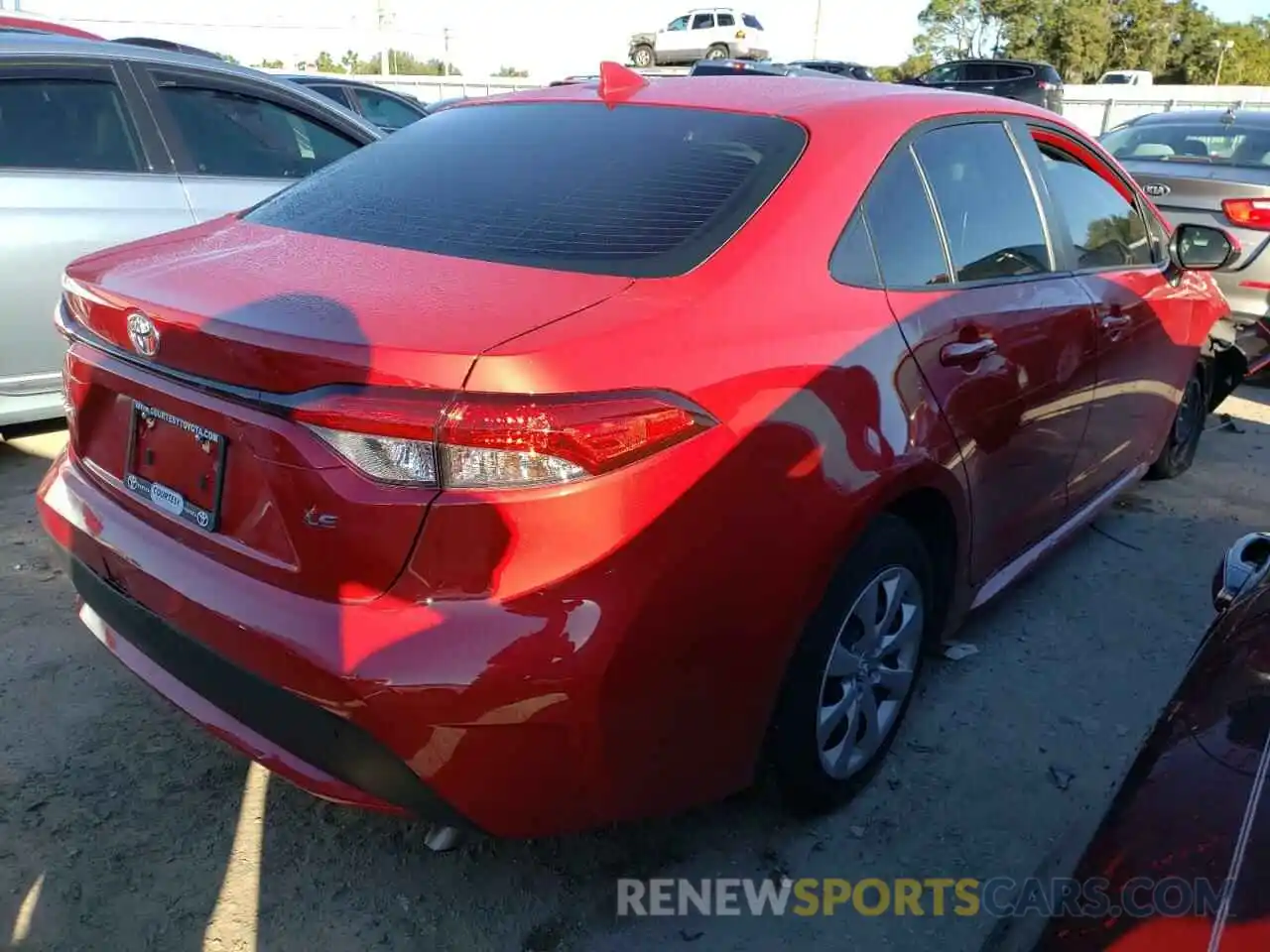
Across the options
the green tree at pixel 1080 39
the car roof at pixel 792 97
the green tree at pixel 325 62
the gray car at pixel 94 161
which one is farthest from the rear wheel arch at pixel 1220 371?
the green tree at pixel 325 62

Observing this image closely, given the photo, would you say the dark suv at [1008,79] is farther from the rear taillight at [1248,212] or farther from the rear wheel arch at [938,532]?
the rear wheel arch at [938,532]

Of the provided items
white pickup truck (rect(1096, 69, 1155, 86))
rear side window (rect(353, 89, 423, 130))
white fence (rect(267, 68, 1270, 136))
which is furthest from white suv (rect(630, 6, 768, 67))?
rear side window (rect(353, 89, 423, 130))

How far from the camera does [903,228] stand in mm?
2475

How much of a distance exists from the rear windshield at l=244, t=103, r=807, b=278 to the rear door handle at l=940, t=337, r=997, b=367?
1.96 ft

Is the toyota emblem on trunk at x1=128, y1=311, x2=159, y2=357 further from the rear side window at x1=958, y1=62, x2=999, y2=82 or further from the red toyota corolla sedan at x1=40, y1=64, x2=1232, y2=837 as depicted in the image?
the rear side window at x1=958, y1=62, x2=999, y2=82

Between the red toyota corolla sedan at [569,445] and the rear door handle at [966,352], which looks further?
the rear door handle at [966,352]

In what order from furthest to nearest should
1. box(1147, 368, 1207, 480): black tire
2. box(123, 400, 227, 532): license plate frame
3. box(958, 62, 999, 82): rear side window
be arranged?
box(958, 62, 999, 82): rear side window < box(1147, 368, 1207, 480): black tire < box(123, 400, 227, 532): license plate frame

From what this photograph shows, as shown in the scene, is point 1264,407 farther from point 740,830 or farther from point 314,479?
point 314,479

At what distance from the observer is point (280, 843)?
242cm

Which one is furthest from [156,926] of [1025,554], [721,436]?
[1025,554]

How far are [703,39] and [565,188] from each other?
30800 mm

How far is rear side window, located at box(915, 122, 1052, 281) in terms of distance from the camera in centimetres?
267

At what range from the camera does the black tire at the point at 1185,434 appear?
184 inches

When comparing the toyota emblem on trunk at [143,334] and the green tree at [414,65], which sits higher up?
the green tree at [414,65]
